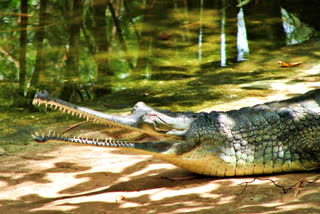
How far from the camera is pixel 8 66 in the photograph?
860 centimetres

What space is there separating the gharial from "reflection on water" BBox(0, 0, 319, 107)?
295 centimetres

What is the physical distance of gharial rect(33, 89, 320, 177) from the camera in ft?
13.1

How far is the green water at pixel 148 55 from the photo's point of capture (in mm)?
6580

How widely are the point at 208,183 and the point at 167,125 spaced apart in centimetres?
62

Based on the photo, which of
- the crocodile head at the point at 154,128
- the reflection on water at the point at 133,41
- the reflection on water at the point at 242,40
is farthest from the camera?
the reflection on water at the point at 242,40

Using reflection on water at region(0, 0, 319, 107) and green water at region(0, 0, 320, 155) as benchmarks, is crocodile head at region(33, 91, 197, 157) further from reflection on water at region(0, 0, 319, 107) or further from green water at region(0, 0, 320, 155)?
reflection on water at region(0, 0, 319, 107)

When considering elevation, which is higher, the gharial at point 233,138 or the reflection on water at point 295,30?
the reflection on water at point 295,30

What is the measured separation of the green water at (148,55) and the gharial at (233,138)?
1689mm

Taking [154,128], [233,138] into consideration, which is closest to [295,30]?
[233,138]

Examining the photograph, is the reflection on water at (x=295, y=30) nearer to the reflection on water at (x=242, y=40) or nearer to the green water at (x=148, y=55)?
the green water at (x=148, y=55)

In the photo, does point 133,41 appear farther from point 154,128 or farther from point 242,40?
point 154,128

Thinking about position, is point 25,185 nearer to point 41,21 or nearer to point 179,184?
point 179,184

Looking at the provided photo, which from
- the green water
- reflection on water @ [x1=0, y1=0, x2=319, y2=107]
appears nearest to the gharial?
the green water

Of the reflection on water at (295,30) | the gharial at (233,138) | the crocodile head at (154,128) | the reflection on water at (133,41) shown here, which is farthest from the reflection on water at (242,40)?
the crocodile head at (154,128)
